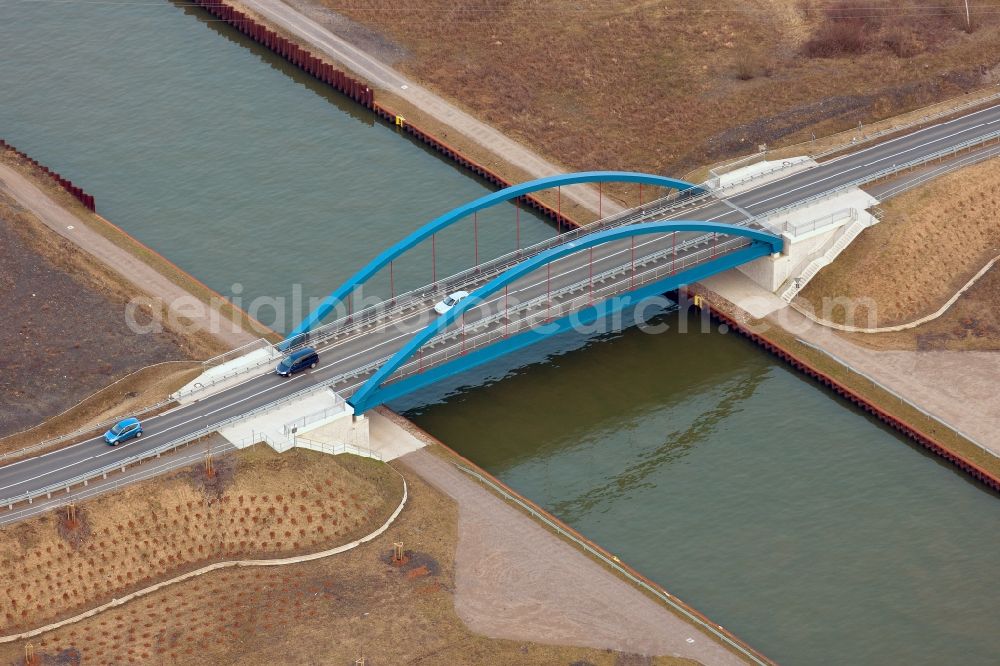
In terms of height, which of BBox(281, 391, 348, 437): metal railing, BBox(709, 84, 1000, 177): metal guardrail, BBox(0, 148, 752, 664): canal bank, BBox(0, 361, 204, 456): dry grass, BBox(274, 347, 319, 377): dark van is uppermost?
BBox(709, 84, 1000, 177): metal guardrail

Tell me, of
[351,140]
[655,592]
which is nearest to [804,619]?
[655,592]

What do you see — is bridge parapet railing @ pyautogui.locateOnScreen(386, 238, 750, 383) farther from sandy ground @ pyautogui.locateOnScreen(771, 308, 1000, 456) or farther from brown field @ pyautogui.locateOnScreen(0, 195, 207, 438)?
brown field @ pyautogui.locateOnScreen(0, 195, 207, 438)

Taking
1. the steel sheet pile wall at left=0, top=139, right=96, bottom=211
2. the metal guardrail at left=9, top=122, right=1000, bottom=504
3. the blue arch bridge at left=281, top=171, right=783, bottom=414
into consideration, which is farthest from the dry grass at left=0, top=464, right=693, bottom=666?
the steel sheet pile wall at left=0, top=139, right=96, bottom=211

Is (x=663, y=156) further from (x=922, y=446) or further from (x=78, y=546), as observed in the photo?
(x=78, y=546)

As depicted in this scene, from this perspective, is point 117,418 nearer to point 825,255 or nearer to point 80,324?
point 80,324

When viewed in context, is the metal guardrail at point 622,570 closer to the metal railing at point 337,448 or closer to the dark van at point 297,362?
the metal railing at point 337,448

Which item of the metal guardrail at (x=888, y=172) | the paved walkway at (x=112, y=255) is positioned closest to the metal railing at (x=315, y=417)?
the paved walkway at (x=112, y=255)
